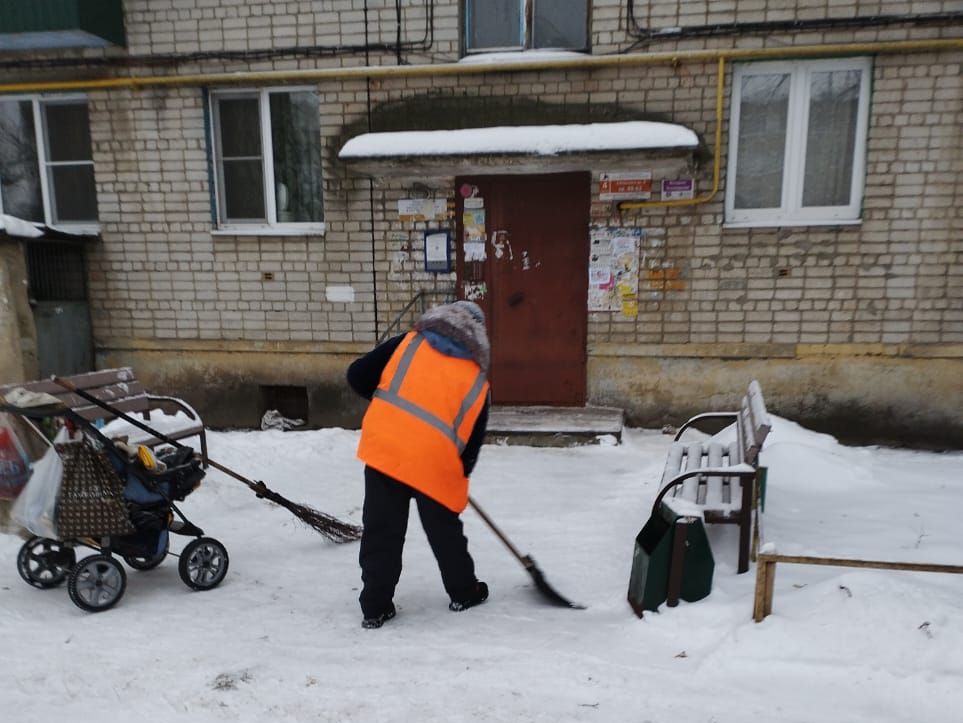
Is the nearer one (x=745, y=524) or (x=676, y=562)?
(x=676, y=562)

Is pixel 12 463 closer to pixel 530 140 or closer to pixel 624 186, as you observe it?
pixel 530 140

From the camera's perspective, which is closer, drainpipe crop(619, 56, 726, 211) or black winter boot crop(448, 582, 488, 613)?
black winter boot crop(448, 582, 488, 613)

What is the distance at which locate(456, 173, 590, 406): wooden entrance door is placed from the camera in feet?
20.4

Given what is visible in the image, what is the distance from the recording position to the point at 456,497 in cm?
294

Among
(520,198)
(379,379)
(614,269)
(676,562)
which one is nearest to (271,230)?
(520,198)

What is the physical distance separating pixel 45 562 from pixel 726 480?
364cm

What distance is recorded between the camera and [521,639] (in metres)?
2.85

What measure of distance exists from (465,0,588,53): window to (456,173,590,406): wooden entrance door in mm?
1255

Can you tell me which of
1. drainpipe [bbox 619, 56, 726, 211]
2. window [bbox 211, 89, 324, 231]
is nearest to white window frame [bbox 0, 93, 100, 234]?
window [bbox 211, 89, 324, 231]

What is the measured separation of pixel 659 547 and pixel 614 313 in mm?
3603

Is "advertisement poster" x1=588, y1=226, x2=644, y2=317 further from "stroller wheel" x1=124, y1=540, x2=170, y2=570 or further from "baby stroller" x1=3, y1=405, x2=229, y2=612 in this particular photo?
"stroller wheel" x1=124, y1=540, x2=170, y2=570

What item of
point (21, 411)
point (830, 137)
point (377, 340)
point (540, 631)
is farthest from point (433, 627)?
point (830, 137)

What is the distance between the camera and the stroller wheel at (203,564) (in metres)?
3.30

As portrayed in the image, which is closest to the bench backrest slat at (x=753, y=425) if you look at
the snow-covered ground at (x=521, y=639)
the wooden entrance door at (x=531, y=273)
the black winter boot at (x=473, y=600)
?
the snow-covered ground at (x=521, y=639)
